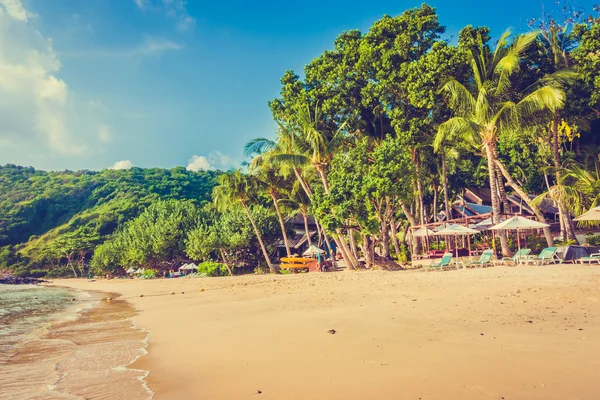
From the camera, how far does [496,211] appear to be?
17.5m

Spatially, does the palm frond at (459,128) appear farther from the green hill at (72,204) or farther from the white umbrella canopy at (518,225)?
the green hill at (72,204)

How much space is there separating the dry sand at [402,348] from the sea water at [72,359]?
354 millimetres

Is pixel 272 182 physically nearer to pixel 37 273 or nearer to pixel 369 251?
pixel 369 251

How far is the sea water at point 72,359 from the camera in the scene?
4820 millimetres

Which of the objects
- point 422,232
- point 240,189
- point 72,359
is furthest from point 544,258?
point 240,189

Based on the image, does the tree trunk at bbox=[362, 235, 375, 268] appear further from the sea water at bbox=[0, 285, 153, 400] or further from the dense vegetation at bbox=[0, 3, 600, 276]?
the sea water at bbox=[0, 285, 153, 400]

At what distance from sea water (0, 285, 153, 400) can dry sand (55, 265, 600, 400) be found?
0.35m

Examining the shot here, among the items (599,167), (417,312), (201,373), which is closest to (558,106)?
(599,167)

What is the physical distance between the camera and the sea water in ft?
15.8

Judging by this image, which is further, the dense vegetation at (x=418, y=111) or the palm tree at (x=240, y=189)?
the palm tree at (x=240, y=189)

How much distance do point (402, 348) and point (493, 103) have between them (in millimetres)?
15956

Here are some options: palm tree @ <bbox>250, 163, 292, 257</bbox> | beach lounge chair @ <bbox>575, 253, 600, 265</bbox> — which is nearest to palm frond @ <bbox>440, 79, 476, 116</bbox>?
beach lounge chair @ <bbox>575, 253, 600, 265</bbox>

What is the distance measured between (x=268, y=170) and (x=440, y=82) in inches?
500

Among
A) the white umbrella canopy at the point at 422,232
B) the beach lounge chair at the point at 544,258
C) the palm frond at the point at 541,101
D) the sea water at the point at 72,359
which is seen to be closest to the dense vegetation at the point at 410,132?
the palm frond at the point at 541,101
